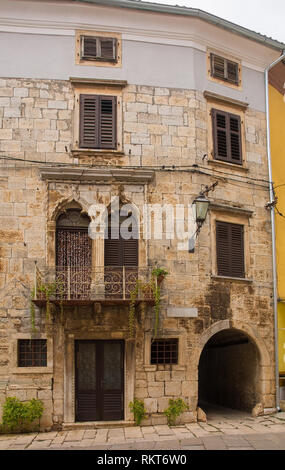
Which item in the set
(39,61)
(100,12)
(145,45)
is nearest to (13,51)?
(39,61)

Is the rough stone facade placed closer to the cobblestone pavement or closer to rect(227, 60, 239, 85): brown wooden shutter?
the cobblestone pavement

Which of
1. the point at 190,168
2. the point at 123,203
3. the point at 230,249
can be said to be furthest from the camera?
the point at 230,249

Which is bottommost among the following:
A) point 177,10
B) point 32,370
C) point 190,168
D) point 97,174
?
point 32,370

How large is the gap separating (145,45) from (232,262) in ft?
21.4

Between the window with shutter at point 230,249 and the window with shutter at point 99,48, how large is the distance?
5499mm

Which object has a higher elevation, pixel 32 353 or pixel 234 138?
pixel 234 138

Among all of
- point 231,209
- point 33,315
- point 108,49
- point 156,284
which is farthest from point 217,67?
point 33,315

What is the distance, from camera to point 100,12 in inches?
609

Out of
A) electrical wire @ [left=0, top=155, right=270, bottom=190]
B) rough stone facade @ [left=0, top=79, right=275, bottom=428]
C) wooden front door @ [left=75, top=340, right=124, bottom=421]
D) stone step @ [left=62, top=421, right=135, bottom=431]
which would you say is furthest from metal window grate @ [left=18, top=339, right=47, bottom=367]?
electrical wire @ [left=0, top=155, right=270, bottom=190]

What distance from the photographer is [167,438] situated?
12555mm

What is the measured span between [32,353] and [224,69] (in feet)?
31.8

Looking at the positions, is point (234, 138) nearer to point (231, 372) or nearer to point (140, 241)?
point (140, 241)
